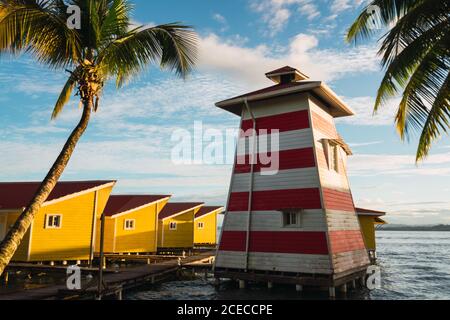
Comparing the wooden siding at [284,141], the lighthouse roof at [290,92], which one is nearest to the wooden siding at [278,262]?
the wooden siding at [284,141]

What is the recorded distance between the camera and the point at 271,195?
19.0 m

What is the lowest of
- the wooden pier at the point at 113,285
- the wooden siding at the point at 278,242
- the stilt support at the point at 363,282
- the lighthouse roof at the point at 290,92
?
the stilt support at the point at 363,282

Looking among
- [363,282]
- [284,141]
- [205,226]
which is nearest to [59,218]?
[284,141]

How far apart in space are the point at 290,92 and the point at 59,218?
1730cm

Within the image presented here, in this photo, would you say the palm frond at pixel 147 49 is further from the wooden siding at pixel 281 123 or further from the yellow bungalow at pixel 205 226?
the yellow bungalow at pixel 205 226

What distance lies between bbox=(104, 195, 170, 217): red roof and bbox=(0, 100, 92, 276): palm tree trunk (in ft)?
69.6

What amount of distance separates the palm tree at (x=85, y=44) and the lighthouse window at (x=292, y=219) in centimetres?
955

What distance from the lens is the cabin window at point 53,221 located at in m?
23.6

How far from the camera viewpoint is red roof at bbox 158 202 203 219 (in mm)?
39250

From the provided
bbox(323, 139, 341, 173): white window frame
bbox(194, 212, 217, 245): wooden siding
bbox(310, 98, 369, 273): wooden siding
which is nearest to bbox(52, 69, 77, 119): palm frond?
bbox(310, 98, 369, 273): wooden siding

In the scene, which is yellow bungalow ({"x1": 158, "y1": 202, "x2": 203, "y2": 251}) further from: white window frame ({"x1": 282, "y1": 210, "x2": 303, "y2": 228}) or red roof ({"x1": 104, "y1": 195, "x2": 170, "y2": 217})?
white window frame ({"x1": 282, "y1": 210, "x2": 303, "y2": 228})

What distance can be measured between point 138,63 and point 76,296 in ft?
32.2
